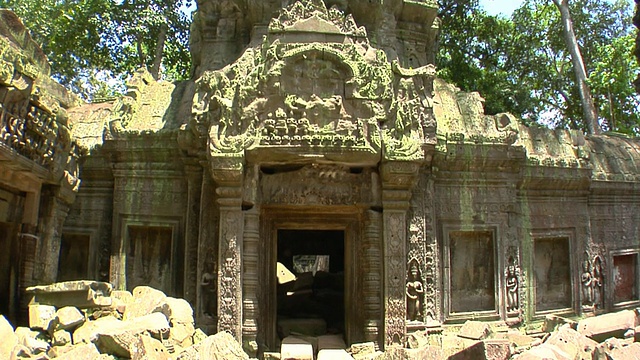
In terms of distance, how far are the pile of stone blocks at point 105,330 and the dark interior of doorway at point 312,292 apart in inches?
91.8

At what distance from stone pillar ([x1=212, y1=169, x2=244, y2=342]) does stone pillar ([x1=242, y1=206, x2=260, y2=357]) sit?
92 millimetres

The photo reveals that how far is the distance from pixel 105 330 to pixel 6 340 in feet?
2.58

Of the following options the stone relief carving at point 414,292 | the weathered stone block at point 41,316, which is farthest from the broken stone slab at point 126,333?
the stone relief carving at point 414,292

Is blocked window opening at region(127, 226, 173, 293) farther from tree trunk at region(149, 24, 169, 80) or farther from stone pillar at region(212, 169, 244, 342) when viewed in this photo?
tree trunk at region(149, 24, 169, 80)

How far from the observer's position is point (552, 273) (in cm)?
941

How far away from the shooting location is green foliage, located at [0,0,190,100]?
16.2 meters

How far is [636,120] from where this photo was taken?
57.5ft

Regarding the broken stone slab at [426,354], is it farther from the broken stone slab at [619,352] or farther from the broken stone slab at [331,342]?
the broken stone slab at [331,342]

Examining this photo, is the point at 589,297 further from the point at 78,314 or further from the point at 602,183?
the point at 78,314

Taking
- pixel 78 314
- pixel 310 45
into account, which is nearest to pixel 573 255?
pixel 310 45

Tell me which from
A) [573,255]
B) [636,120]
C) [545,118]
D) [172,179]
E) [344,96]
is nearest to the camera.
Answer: [344,96]

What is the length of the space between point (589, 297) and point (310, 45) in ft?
19.9

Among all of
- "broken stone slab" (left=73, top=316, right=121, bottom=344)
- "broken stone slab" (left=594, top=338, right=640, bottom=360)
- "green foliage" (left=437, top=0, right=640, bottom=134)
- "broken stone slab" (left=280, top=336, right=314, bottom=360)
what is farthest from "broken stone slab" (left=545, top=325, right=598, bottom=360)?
"green foliage" (left=437, top=0, right=640, bottom=134)

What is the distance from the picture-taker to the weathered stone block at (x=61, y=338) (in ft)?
17.5
